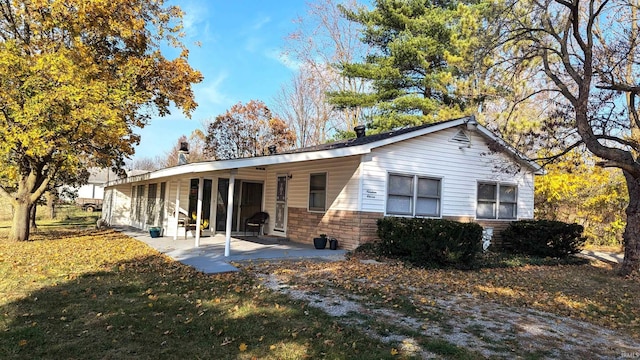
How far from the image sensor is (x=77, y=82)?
35.2 feet

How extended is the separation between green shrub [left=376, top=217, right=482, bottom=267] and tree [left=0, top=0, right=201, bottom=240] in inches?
317

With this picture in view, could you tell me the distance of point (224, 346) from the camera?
13.8 feet

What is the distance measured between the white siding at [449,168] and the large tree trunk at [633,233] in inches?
110

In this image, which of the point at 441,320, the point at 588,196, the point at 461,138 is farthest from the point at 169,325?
the point at 588,196

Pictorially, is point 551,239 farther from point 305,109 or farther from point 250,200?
point 305,109

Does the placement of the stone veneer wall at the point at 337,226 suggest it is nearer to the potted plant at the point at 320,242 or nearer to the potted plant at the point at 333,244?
the potted plant at the point at 333,244

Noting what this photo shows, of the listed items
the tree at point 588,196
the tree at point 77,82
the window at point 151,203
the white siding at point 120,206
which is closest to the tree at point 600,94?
the tree at point 588,196

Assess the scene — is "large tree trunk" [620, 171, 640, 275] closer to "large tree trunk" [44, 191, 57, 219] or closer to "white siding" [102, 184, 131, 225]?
"white siding" [102, 184, 131, 225]

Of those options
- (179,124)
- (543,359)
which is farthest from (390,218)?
(179,124)

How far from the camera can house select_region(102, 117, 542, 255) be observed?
10883 mm

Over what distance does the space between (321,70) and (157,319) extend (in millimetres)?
24657

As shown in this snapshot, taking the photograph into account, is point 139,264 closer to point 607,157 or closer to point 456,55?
point 607,157

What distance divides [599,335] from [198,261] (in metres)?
7.07

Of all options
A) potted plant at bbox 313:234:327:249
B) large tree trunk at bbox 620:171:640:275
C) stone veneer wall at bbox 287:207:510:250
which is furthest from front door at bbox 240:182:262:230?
large tree trunk at bbox 620:171:640:275
